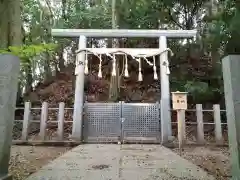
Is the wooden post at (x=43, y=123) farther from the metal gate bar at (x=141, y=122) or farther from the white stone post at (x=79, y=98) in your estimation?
the metal gate bar at (x=141, y=122)

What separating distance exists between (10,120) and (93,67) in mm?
12531

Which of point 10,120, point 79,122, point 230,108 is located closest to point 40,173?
point 10,120

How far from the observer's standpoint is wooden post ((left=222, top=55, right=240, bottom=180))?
235cm

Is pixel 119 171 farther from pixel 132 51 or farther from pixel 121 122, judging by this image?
pixel 132 51

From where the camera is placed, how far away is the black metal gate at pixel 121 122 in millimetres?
7426

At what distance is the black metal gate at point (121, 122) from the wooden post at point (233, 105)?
4.99m

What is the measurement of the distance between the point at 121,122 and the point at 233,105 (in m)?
5.29

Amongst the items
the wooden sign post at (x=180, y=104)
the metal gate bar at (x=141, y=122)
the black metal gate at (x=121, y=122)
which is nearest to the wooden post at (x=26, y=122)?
the black metal gate at (x=121, y=122)

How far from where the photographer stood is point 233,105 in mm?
2400

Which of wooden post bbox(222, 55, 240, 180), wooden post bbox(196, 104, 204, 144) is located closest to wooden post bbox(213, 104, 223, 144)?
wooden post bbox(196, 104, 204, 144)

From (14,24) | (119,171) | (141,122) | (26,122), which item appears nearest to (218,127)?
(141,122)

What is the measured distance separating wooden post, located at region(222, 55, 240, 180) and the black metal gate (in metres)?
4.99

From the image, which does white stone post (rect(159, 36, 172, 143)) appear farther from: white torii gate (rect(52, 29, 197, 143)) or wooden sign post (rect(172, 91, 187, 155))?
wooden sign post (rect(172, 91, 187, 155))

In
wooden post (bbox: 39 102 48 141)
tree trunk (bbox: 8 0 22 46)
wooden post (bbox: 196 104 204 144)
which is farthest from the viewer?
tree trunk (bbox: 8 0 22 46)
